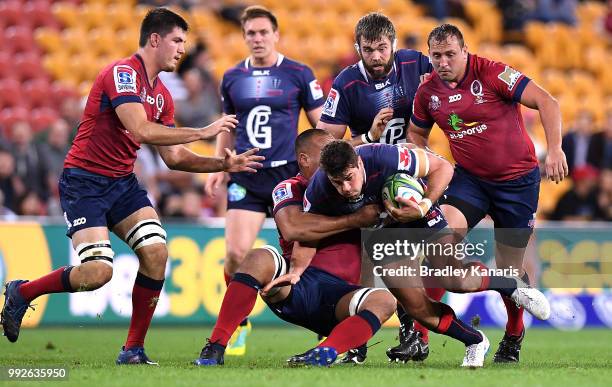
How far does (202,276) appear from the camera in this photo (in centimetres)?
1277

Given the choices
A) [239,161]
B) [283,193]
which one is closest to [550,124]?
[283,193]

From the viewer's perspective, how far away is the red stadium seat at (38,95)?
16125mm

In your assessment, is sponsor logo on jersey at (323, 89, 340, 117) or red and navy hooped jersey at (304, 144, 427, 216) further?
sponsor logo on jersey at (323, 89, 340, 117)

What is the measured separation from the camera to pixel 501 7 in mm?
21172

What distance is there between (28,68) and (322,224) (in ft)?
34.4

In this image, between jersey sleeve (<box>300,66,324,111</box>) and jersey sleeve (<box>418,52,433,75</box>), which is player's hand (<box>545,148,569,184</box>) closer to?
jersey sleeve (<box>418,52,433,75</box>)

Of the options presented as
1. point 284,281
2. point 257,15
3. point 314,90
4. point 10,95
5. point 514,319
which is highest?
point 257,15

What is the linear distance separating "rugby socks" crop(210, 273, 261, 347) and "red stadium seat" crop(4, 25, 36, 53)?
10.8 metres

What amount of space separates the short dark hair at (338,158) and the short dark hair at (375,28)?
6.26 ft

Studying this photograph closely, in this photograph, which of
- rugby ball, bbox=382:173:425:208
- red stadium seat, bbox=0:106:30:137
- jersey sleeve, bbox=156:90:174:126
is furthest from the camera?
red stadium seat, bbox=0:106:30:137

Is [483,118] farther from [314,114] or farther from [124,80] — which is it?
[124,80]

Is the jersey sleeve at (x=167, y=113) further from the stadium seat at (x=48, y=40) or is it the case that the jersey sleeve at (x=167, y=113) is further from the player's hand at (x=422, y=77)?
the stadium seat at (x=48, y=40)

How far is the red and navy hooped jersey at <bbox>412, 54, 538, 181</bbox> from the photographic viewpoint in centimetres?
823

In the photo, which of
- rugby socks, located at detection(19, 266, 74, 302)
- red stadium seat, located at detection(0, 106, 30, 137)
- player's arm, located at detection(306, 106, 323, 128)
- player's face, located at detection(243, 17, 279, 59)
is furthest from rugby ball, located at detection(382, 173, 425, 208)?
red stadium seat, located at detection(0, 106, 30, 137)
